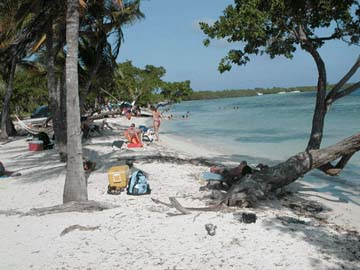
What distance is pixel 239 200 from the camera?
603 centimetres

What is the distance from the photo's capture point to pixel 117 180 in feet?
23.1

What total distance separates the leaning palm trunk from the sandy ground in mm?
544

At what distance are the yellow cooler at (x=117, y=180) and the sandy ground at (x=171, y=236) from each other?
0.18m

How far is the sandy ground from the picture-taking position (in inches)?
162

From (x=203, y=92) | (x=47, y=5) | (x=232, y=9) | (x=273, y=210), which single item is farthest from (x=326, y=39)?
(x=203, y=92)

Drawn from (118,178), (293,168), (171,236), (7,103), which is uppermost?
(7,103)

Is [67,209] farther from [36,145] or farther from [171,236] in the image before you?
[36,145]

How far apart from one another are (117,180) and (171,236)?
2530 millimetres

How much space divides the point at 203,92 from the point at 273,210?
141530 mm

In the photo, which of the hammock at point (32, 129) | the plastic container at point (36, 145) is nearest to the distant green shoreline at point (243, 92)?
the hammock at point (32, 129)

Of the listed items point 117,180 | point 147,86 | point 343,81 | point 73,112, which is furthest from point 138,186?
point 147,86

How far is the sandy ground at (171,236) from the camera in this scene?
4113mm

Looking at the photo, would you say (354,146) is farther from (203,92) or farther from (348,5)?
(203,92)

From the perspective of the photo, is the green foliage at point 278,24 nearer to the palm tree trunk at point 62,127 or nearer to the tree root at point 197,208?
the tree root at point 197,208
